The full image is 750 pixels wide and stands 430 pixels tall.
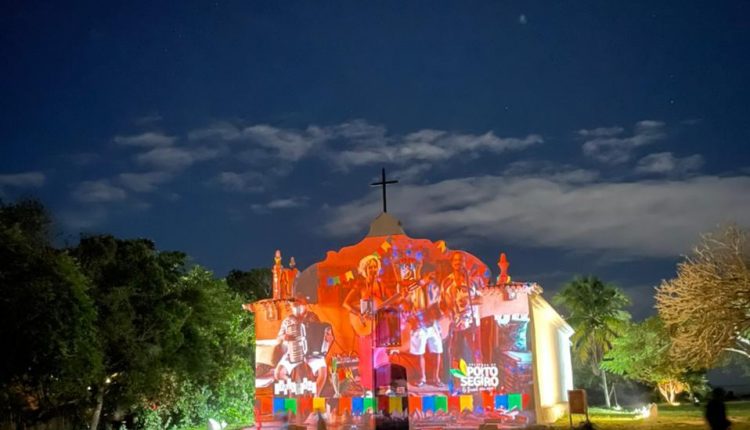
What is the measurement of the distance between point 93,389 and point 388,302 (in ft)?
35.1

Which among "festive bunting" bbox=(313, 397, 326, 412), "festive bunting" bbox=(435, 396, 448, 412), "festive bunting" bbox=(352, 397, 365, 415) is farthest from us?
"festive bunting" bbox=(313, 397, 326, 412)

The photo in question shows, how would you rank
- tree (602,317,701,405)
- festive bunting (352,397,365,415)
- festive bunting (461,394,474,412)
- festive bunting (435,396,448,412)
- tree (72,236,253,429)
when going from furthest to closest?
1. tree (602,317,701,405)
2. festive bunting (352,397,365,415)
3. festive bunting (435,396,448,412)
4. festive bunting (461,394,474,412)
5. tree (72,236,253,429)

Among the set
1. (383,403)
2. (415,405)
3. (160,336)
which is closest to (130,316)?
(160,336)

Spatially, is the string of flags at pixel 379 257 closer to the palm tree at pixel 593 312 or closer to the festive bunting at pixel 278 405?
the festive bunting at pixel 278 405

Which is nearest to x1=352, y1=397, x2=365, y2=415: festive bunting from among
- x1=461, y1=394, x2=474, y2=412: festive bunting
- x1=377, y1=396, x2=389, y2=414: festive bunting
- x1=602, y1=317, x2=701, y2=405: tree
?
x1=377, y1=396, x2=389, y2=414: festive bunting

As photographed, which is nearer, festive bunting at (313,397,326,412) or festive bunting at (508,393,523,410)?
festive bunting at (508,393,523,410)

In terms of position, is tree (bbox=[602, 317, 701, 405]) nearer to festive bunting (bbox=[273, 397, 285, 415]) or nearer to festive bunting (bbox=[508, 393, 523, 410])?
festive bunting (bbox=[508, 393, 523, 410])

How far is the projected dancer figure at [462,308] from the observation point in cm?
2705

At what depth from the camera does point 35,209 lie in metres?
22.3

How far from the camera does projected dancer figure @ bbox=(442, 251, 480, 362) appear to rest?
88.7 feet

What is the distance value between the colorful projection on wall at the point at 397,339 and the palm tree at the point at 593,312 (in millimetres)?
24066

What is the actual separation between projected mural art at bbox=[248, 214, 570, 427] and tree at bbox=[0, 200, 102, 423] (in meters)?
8.69

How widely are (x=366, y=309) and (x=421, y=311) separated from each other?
2068 mm

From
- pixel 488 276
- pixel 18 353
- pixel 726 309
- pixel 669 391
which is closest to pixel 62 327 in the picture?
pixel 18 353
